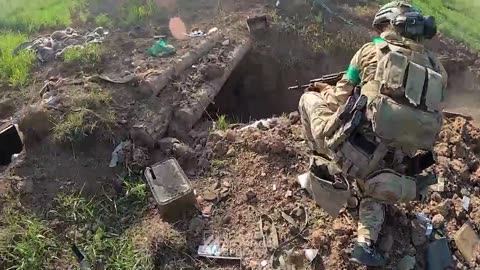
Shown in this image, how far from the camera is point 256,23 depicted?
21.8ft

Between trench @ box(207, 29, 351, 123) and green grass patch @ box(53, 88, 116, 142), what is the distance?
1666 mm

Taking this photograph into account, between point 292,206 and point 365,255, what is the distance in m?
0.83

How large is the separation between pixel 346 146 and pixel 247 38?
319 centimetres

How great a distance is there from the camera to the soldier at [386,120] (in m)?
3.53

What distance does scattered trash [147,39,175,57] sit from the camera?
19.4 feet

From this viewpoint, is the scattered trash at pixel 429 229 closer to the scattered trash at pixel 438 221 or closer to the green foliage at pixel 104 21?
the scattered trash at pixel 438 221

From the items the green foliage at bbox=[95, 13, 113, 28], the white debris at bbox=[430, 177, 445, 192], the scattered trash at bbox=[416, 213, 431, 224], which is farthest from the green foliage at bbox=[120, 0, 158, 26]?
the scattered trash at bbox=[416, 213, 431, 224]

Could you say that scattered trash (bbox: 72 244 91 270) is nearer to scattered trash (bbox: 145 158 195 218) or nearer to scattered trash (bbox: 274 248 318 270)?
scattered trash (bbox: 145 158 195 218)

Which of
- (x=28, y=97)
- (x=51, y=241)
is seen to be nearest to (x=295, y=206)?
(x=51, y=241)

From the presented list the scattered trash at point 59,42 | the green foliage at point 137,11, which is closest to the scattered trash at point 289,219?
the scattered trash at point 59,42

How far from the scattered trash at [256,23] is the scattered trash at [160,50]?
117cm

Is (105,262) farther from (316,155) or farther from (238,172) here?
(316,155)

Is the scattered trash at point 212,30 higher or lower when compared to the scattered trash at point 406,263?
higher

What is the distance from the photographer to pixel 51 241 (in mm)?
4102
